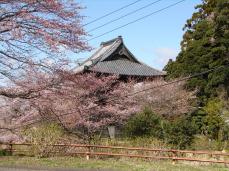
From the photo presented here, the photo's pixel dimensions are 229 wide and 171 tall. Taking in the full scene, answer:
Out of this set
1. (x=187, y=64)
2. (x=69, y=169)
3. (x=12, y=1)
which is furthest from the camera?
(x=187, y=64)

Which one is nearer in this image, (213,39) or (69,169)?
(69,169)

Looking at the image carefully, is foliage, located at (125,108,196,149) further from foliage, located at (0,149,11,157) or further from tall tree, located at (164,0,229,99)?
tall tree, located at (164,0,229,99)

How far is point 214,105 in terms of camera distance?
2947 cm

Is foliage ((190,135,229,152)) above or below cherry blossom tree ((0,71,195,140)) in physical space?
below

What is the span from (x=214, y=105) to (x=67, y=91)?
1738 centimetres

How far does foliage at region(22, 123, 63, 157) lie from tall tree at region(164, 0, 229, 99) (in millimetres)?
19555

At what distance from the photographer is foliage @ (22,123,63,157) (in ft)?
60.4

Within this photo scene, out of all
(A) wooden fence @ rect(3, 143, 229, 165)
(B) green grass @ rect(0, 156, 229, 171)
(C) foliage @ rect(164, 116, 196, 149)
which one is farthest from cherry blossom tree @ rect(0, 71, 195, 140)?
(C) foliage @ rect(164, 116, 196, 149)

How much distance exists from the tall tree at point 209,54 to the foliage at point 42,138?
1956 cm

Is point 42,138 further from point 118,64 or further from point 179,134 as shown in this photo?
point 118,64

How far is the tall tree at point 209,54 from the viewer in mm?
35000

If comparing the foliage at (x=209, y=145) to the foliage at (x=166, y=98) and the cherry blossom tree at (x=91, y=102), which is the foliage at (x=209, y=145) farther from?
the foliage at (x=166, y=98)

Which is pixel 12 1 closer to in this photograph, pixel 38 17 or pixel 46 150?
pixel 38 17

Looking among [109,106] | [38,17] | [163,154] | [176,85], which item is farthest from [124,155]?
[176,85]
